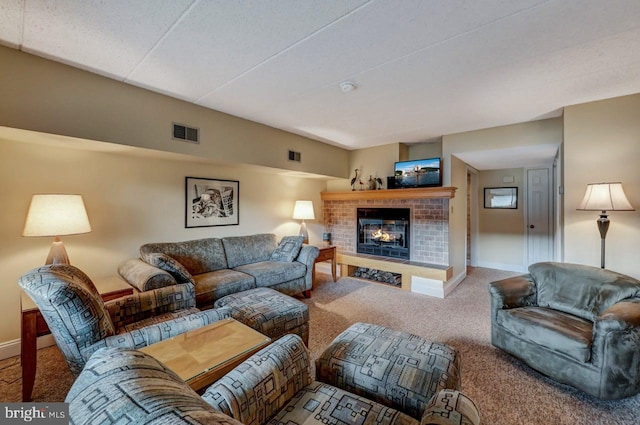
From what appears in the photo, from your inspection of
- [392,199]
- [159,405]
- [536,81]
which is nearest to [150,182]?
[159,405]

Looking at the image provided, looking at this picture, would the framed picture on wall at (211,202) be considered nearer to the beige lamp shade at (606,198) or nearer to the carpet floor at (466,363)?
the carpet floor at (466,363)

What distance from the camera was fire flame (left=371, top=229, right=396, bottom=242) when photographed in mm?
4613

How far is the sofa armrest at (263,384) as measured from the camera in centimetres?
100

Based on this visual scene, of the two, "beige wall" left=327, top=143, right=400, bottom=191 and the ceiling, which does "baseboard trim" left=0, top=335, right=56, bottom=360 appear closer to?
the ceiling

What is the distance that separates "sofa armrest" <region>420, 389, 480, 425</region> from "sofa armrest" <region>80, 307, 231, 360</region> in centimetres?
145

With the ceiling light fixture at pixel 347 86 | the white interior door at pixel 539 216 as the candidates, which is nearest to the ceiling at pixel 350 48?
the ceiling light fixture at pixel 347 86

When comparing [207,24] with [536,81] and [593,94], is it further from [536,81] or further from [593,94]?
[593,94]

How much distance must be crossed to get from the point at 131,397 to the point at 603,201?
140 inches

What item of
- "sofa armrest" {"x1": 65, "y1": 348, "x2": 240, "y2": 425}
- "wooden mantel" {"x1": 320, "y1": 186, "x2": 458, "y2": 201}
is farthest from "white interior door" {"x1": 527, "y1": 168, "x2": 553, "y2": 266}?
"sofa armrest" {"x1": 65, "y1": 348, "x2": 240, "y2": 425}

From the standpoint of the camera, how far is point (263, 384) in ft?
3.57

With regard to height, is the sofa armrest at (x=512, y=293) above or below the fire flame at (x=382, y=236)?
below

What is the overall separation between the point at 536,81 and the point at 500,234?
384 cm

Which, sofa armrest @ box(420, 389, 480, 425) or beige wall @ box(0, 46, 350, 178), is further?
beige wall @ box(0, 46, 350, 178)

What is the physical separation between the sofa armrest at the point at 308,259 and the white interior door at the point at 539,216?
167 inches
